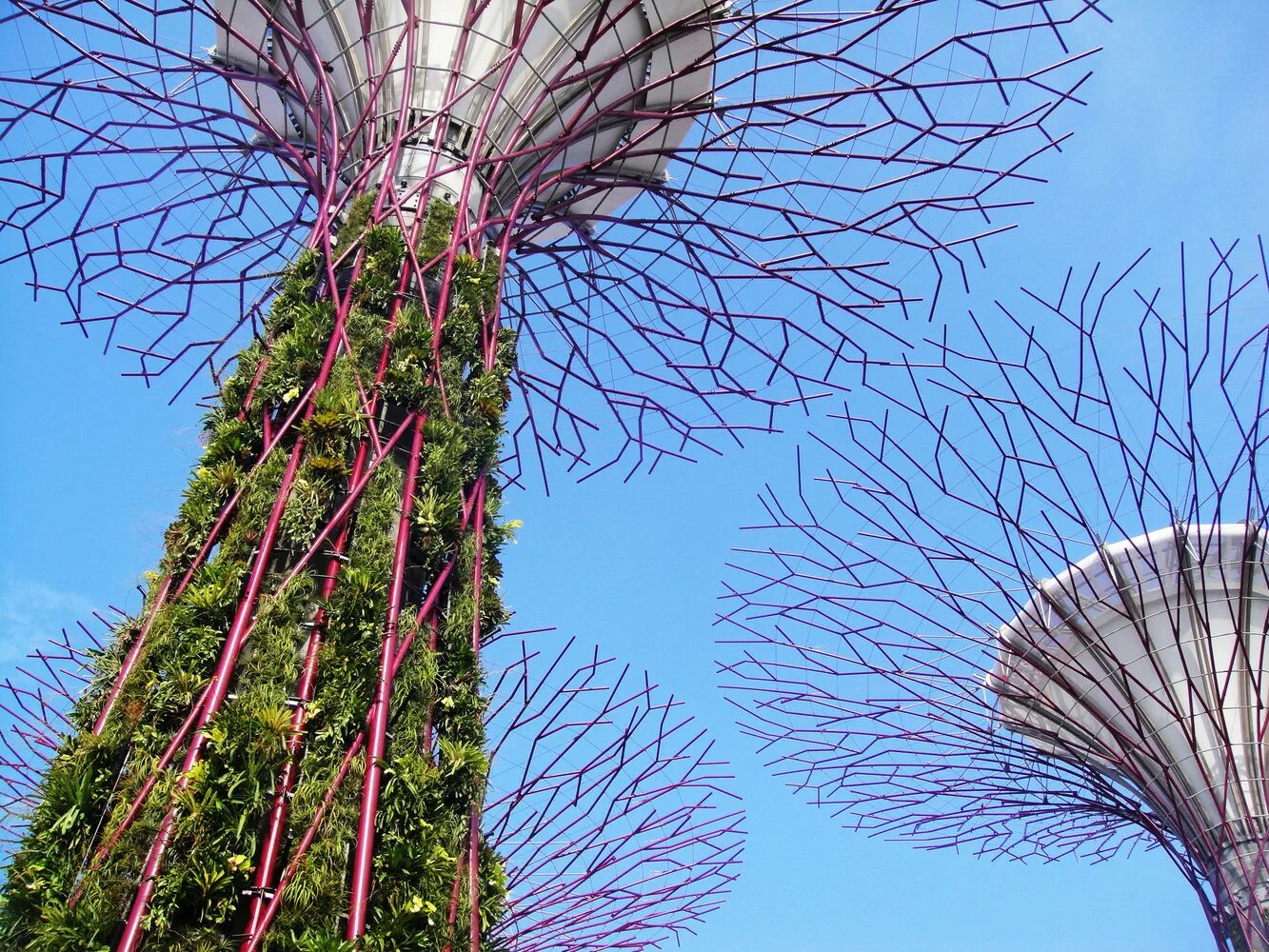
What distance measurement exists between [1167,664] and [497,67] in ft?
37.2

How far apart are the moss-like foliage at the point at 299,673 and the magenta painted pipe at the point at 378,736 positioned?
6cm

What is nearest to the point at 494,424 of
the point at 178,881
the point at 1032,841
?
the point at 178,881

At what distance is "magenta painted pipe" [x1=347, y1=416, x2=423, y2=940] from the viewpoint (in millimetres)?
6133

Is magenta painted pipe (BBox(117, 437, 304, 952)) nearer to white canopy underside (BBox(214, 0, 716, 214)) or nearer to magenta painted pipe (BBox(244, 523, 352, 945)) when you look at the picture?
magenta painted pipe (BBox(244, 523, 352, 945))

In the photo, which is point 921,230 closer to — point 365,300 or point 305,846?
point 365,300

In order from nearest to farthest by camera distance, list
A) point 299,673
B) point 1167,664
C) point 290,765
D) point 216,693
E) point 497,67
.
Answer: point 290,765
point 216,693
point 299,673
point 497,67
point 1167,664

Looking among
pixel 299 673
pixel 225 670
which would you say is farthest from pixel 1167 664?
pixel 225 670

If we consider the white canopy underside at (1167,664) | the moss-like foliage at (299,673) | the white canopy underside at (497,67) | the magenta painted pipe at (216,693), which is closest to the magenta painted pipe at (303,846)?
the moss-like foliage at (299,673)

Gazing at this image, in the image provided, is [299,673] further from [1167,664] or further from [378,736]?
[1167,664]

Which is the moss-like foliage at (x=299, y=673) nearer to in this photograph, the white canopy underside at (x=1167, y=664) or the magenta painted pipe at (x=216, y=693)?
the magenta painted pipe at (x=216, y=693)

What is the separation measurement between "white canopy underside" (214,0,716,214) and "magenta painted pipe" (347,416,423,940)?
4465 mm

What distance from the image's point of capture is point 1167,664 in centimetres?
1538

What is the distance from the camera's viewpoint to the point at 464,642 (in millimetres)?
7555

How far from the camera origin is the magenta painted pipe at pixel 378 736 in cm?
613
